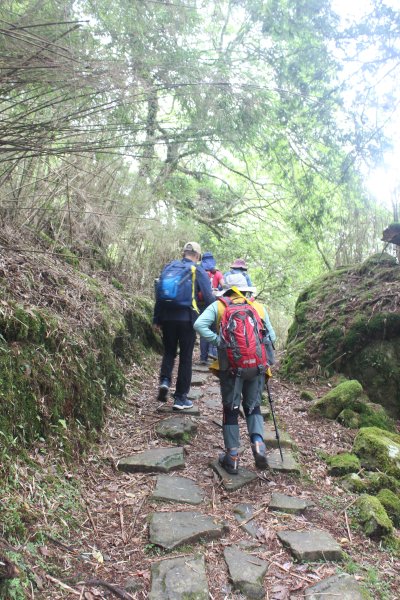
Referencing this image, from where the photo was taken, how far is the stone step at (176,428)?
480 cm

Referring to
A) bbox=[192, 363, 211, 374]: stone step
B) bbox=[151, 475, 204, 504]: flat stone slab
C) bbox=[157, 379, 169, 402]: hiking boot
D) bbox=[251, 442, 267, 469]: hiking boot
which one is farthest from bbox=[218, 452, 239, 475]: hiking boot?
bbox=[192, 363, 211, 374]: stone step

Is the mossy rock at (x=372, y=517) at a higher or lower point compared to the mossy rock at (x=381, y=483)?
lower

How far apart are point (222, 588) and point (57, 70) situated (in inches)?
152

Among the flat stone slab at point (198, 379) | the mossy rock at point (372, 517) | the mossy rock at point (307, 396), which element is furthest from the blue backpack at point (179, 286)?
the mossy rock at point (372, 517)

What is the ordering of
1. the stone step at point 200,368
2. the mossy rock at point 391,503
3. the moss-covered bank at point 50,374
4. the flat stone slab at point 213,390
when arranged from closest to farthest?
Answer: 1. the moss-covered bank at point 50,374
2. the mossy rock at point 391,503
3. the flat stone slab at point 213,390
4. the stone step at point 200,368

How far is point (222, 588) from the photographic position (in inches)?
104

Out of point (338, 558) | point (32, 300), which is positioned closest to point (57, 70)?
point (32, 300)

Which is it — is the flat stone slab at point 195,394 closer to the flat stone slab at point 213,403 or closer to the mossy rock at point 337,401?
the flat stone slab at point 213,403

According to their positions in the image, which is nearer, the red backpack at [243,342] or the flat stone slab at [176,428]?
the red backpack at [243,342]

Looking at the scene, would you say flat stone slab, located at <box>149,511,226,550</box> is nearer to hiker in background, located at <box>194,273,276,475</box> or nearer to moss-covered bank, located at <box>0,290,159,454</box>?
hiker in background, located at <box>194,273,276,475</box>

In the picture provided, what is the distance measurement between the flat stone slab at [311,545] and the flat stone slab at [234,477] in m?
0.69

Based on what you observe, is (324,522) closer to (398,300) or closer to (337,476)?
(337,476)

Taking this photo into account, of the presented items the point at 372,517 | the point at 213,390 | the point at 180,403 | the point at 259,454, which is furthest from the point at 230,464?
the point at 213,390

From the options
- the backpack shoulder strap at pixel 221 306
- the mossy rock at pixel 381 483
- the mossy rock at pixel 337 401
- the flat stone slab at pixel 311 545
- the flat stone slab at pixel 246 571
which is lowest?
the flat stone slab at pixel 246 571
